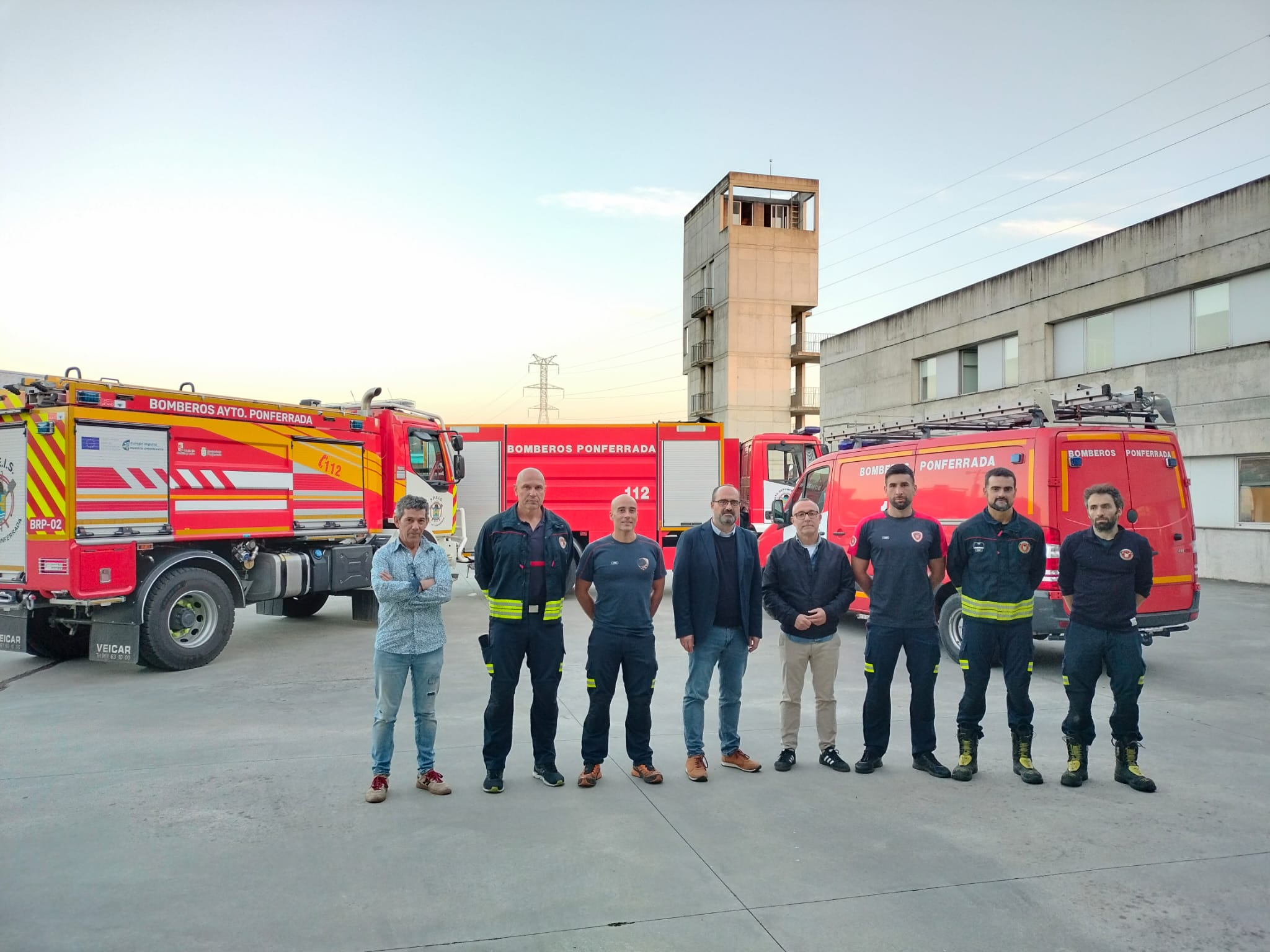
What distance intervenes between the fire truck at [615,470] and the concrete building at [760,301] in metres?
31.7

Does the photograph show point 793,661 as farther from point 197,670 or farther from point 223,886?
point 197,670

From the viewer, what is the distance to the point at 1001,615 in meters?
5.35

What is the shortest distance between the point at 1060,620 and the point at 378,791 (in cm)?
605

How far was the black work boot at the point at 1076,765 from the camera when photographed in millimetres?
5109

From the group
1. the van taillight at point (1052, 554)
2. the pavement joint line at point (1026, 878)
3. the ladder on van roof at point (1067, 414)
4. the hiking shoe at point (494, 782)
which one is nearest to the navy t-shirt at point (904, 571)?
the pavement joint line at point (1026, 878)

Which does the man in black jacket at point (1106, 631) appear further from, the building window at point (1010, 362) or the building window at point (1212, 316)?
the building window at point (1010, 362)

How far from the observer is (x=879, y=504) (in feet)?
33.3

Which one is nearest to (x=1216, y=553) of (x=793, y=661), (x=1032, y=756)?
(x=1032, y=756)

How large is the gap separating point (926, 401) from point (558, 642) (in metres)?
22.9

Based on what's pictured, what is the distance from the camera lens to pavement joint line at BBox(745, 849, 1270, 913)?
3.66m

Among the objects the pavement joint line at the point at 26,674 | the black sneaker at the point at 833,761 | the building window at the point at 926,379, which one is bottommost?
the pavement joint line at the point at 26,674

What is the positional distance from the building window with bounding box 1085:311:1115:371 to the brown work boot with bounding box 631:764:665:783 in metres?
18.4

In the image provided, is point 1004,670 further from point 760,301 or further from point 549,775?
point 760,301

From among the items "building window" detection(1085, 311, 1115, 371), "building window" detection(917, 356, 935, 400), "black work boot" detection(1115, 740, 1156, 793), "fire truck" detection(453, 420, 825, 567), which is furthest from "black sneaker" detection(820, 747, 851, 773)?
"building window" detection(917, 356, 935, 400)
